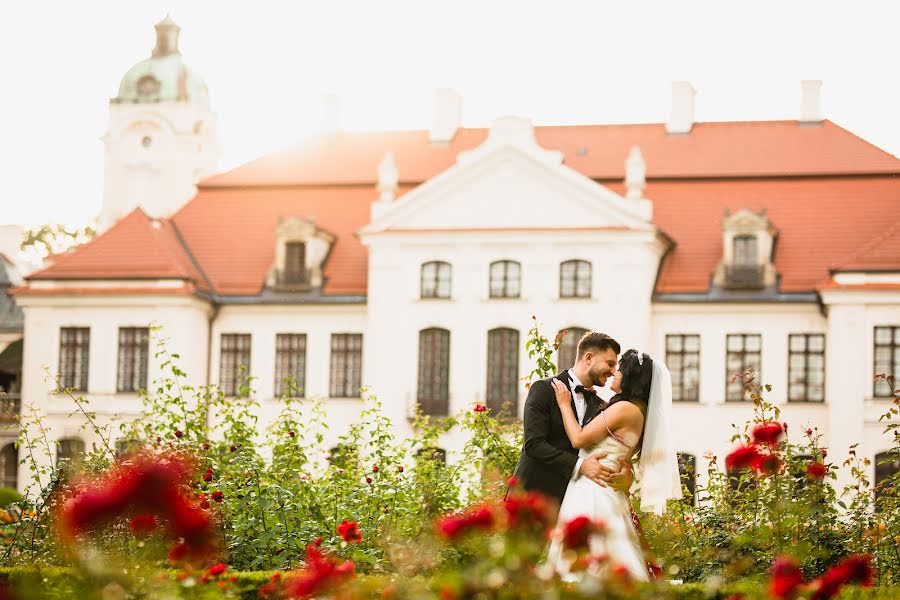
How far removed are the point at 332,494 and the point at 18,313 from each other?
33.3 meters

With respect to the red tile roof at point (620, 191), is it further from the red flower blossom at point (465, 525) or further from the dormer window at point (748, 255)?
the red flower blossom at point (465, 525)

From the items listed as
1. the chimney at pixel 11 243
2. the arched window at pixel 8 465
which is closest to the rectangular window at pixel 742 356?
the arched window at pixel 8 465

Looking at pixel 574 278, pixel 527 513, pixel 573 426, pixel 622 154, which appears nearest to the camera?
pixel 527 513

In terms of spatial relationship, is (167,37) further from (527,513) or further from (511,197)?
(527,513)

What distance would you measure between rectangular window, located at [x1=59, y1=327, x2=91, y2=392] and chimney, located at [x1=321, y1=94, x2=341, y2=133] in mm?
10060

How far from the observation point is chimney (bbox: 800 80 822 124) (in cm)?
3753

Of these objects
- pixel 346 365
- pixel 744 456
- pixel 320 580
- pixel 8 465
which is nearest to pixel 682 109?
pixel 346 365

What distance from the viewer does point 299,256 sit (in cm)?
3666

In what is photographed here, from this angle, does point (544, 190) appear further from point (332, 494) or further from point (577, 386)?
point (577, 386)

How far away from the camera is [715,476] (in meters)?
12.9

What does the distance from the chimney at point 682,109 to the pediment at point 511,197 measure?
572cm

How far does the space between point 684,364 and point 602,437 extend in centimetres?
2531

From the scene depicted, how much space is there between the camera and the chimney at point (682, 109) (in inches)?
1511

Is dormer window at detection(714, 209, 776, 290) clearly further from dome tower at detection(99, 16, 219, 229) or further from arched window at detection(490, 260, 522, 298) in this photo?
dome tower at detection(99, 16, 219, 229)
